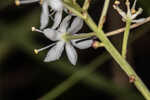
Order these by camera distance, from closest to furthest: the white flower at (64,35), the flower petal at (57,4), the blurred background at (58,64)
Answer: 1. the flower petal at (57,4)
2. the white flower at (64,35)
3. the blurred background at (58,64)

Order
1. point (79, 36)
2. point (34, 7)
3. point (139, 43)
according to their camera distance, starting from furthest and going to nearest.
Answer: point (139, 43) < point (34, 7) < point (79, 36)

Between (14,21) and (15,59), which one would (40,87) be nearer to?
(15,59)

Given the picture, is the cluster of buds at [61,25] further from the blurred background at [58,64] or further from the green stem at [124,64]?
the blurred background at [58,64]

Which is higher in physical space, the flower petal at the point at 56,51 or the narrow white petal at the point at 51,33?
the narrow white petal at the point at 51,33

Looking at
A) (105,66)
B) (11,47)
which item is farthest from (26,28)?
(105,66)

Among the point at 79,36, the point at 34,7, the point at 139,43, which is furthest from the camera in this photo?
the point at 139,43

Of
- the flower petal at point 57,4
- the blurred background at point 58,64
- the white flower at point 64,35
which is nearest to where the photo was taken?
the flower petal at point 57,4

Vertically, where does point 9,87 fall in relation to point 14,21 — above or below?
below

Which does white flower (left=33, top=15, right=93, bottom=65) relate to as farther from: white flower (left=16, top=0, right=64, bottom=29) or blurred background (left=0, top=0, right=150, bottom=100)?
blurred background (left=0, top=0, right=150, bottom=100)

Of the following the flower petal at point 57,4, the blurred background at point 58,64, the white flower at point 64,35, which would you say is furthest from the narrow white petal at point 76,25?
the blurred background at point 58,64
